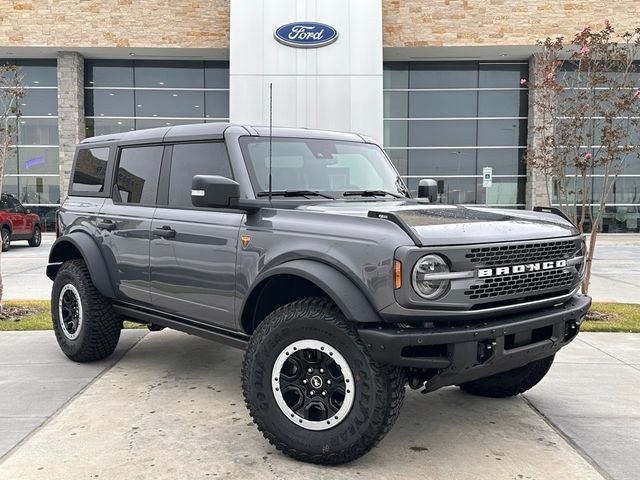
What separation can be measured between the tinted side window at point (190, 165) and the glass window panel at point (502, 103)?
23228mm

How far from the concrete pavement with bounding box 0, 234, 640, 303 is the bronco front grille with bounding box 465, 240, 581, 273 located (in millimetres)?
6558

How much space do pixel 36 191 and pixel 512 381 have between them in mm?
25614

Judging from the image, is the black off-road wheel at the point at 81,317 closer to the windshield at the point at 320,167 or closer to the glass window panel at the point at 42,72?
the windshield at the point at 320,167

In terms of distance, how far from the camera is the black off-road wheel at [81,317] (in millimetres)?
5219

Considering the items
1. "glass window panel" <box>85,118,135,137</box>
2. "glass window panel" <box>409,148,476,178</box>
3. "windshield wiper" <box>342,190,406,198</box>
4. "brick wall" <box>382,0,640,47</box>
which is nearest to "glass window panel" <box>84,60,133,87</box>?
"glass window panel" <box>85,118,135,137</box>

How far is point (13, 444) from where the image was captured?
363cm

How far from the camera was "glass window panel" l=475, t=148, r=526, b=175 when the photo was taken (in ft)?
85.1

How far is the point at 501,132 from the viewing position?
25938 millimetres

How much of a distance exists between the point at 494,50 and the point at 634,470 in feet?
76.9

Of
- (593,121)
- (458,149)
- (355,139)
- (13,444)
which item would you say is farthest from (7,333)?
(458,149)

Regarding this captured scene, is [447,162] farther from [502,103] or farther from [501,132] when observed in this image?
[502,103]

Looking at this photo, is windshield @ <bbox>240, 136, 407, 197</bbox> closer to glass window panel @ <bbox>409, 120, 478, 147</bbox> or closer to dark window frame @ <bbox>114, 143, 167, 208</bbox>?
dark window frame @ <bbox>114, 143, 167, 208</bbox>

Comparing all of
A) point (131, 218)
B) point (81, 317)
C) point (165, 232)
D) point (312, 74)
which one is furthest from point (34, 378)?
point (312, 74)

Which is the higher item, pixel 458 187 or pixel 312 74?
pixel 312 74
